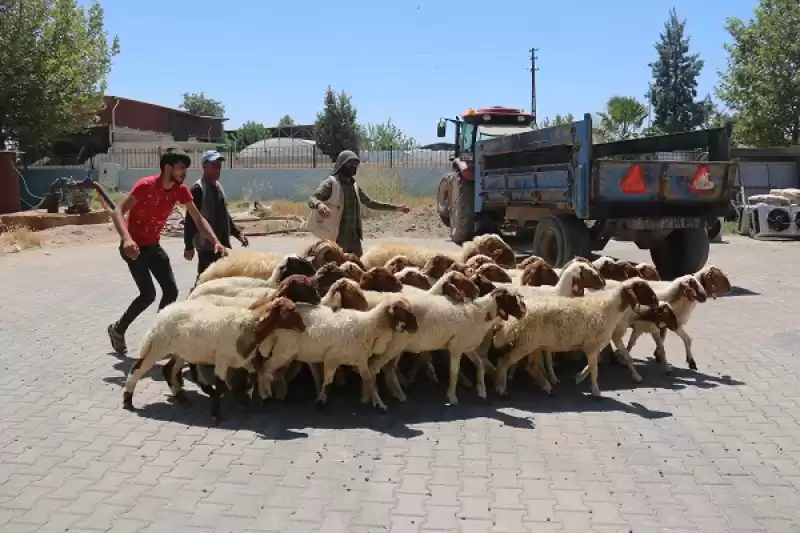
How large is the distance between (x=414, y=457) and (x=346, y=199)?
4.52 meters

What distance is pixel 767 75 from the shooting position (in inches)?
1287

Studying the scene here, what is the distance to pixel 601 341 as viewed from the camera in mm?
7258

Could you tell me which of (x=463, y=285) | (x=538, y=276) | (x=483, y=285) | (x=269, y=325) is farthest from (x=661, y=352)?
(x=269, y=325)

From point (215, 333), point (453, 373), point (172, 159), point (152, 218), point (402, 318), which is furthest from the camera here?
point (152, 218)

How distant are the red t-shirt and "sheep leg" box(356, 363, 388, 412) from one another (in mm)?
2654

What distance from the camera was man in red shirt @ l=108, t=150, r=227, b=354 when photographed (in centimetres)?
787

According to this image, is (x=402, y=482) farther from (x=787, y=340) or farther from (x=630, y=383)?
(x=787, y=340)

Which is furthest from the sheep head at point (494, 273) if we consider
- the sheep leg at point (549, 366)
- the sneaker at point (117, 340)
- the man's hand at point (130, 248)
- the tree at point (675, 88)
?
the tree at point (675, 88)

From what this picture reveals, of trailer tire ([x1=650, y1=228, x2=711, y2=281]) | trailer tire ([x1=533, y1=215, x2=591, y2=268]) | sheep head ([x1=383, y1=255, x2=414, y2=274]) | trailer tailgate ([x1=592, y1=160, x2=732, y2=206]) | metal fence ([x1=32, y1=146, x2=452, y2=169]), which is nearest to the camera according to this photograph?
sheep head ([x1=383, y1=255, x2=414, y2=274])

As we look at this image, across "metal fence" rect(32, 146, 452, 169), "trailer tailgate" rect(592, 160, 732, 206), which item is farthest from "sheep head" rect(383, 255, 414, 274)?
"metal fence" rect(32, 146, 452, 169)

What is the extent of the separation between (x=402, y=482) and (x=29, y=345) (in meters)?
5.58

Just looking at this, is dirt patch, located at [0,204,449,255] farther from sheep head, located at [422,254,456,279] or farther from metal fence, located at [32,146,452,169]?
sheep head, located at [422,254,456,279]

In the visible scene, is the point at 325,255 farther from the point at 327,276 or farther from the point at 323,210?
the point at 323,210

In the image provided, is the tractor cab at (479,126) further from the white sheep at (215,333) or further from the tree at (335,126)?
the tree at (335,126)
